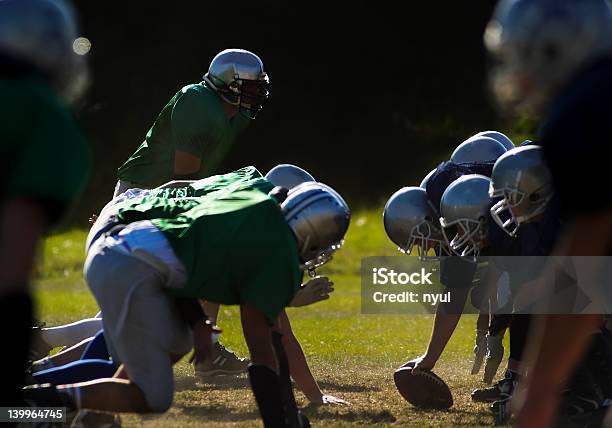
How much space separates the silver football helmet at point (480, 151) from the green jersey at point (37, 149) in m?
3.88

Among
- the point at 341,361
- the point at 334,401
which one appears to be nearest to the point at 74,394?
the point at 334,401

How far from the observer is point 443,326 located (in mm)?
5840

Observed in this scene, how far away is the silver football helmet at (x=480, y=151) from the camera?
6238 millimetres

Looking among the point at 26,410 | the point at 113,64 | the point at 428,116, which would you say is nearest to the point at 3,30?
the point at 26,410

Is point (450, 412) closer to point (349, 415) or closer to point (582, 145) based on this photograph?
point (349, 415)

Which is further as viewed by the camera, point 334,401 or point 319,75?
point 319,75

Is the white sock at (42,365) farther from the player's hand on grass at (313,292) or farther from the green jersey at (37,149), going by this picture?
the green jersey at (37,149)

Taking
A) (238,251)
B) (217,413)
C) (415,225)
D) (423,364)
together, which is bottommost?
(217,413)

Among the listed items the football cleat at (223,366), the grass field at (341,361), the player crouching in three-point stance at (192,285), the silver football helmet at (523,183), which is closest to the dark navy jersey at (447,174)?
the silver football helmet at (523,183)

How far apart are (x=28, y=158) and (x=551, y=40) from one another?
146 centimetres

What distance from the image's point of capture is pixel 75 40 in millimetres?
3109

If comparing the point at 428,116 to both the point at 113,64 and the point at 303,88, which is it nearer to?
the point at 303,88

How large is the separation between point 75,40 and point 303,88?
17.5 m

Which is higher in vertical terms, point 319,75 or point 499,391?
point 499,391
